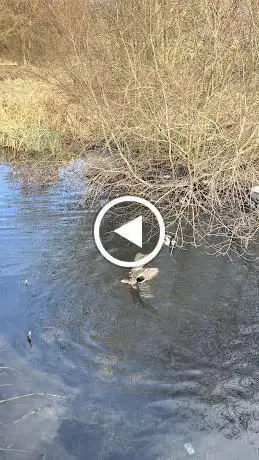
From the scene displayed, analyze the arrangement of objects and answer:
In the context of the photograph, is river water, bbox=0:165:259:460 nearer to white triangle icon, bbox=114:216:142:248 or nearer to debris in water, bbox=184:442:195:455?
debris in water, bbox=184:442:195:455

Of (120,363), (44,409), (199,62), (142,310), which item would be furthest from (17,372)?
(199,62)

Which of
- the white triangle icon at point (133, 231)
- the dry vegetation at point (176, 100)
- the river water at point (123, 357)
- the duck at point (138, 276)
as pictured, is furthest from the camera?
the dry vegetation at point (176, 100)

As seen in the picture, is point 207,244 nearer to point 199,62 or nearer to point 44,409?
point 199,62

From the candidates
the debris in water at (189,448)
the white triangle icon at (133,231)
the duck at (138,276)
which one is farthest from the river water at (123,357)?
the white triangle icon at (133,231)

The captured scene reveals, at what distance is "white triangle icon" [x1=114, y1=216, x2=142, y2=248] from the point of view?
888cm

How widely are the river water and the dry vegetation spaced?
1.87m

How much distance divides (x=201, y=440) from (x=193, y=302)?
2.41 metres

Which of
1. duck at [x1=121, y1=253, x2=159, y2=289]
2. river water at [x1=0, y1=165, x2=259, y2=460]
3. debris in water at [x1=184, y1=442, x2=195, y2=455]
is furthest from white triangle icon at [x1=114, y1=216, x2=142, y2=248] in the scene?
debris in water at [x1=184, y1=442, x2=195, y2=455]

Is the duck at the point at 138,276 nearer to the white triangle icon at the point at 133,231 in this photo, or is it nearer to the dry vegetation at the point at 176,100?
the white triangle icon at the point at 133,231

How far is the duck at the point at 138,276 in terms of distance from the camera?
694 cm

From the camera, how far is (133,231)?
9844mm

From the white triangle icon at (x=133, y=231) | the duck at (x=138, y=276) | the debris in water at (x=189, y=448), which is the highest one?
the debris in water at (x=189, y=448)

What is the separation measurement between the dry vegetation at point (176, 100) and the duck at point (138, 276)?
1662mm

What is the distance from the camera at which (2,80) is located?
1959 cm
